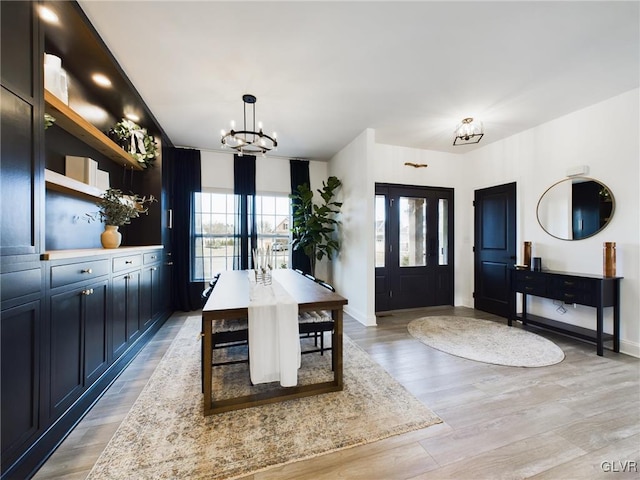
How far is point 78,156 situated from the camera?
263 cm

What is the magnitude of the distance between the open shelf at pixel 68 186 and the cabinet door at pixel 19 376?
102cm

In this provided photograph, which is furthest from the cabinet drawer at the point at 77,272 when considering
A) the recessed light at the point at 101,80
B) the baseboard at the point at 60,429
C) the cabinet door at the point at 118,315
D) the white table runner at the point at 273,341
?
the recessed light at the point at 101,80

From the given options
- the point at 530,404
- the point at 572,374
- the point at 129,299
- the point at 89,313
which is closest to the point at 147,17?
the point at 89,313

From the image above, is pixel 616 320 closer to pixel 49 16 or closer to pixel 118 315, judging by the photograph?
pixel 118 315

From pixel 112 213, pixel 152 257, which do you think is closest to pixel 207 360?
pixel 112 213

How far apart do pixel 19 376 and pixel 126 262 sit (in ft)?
4.65

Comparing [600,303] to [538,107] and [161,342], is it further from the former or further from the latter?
[161,342]

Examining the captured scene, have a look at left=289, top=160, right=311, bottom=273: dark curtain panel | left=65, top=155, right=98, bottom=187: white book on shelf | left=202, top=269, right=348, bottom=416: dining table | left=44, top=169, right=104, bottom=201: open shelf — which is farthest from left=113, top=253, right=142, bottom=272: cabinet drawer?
left=289, top=160, right=311, bottom=273: dark curtain panel

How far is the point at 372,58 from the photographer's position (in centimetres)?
233

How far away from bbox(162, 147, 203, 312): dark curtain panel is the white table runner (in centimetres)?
320

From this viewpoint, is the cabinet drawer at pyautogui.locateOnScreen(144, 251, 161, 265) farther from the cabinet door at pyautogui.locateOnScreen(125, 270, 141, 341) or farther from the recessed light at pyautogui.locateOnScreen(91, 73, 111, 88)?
the recessed light at pyautogui.locateOnScreen(91, 73, 111, 88)

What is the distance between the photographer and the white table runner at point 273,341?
1833 millimetres

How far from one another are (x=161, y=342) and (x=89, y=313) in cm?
137

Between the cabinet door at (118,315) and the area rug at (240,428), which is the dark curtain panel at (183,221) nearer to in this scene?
the cabinet door at (118,315)
